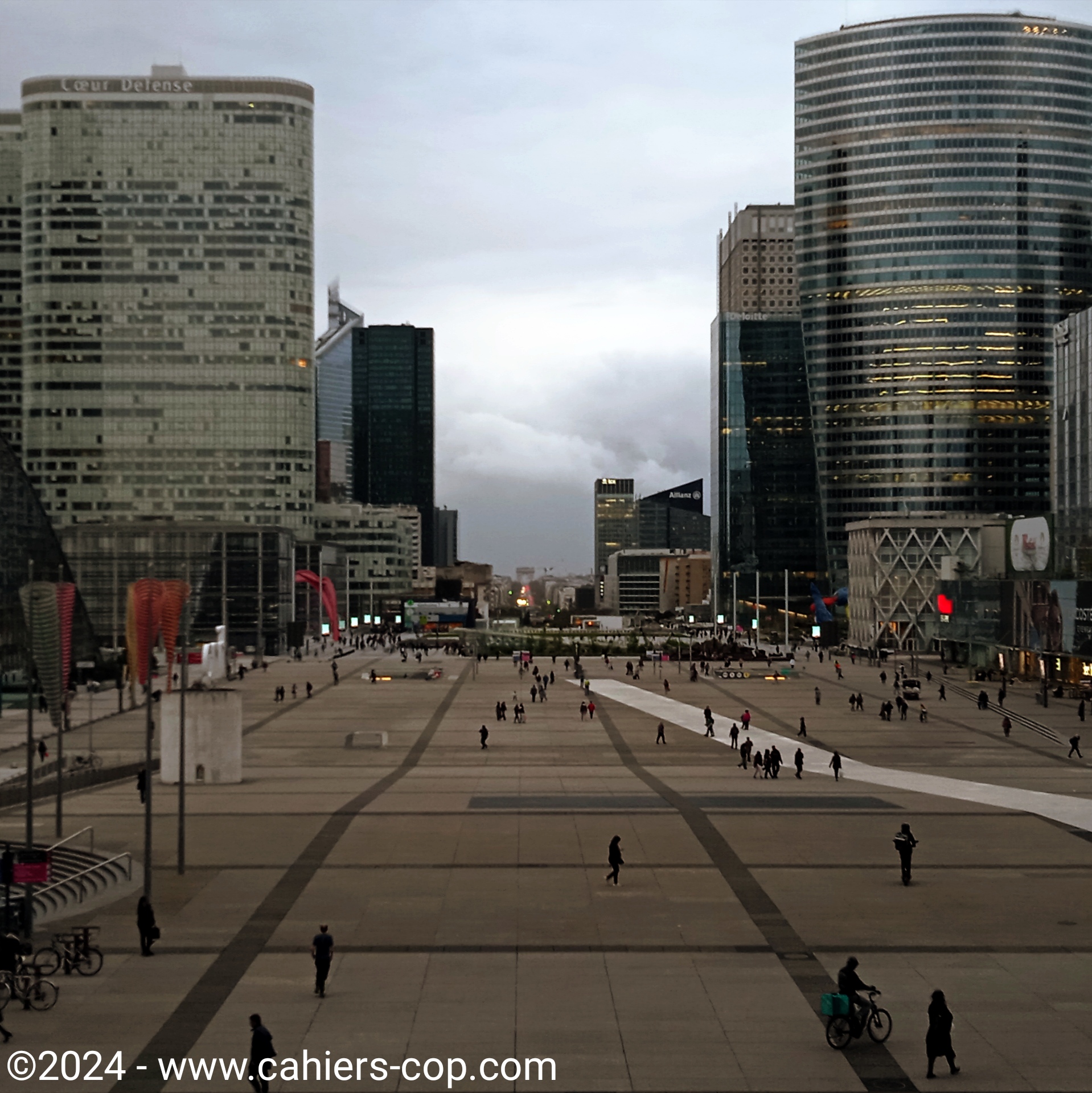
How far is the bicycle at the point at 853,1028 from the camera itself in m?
18.1

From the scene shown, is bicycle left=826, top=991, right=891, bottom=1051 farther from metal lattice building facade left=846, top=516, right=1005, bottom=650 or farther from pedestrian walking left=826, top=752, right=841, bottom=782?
metal lattice building facade left=846, top=516, right=1005, bottom=650

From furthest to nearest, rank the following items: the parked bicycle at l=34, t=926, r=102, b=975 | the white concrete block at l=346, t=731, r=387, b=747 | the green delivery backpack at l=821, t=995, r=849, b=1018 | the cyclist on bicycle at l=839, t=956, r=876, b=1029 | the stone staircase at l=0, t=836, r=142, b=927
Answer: the white concrete block at l=346, t=731, r=387, b=747, the stone staircase at l=0, t=836, r=142, b=927, the parked bicycle at l=34, t=926, r=102, b=975, the cyclist on bicycle at l=839, t=956, r=876, b=1029, the green delivery backpack at l=821, t=995, r=849, b=1018

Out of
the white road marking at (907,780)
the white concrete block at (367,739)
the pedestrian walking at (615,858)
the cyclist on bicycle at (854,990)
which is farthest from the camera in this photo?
the white concrete block at (367,739)

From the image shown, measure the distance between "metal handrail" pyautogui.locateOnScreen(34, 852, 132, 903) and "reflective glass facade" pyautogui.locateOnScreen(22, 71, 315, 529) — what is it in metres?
158

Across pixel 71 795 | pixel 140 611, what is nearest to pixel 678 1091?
pixel 140 611

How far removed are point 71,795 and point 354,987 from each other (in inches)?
1053

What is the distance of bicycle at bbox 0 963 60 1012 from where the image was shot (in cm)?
1994

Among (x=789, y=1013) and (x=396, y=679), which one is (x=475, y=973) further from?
(x=396, y=679)

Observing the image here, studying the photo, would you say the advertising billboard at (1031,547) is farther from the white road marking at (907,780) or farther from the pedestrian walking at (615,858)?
the pedestrian walking at (615,858)

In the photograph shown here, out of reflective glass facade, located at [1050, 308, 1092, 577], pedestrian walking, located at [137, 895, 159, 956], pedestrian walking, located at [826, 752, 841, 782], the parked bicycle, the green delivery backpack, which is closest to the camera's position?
the green delivery backpack

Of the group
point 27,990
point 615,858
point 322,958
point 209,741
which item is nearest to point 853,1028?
point 322,958

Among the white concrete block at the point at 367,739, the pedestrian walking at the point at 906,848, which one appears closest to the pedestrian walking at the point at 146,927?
the pedestrian walking at the point at 906,848

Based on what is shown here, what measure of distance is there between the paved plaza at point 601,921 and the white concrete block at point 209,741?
0.98 meters

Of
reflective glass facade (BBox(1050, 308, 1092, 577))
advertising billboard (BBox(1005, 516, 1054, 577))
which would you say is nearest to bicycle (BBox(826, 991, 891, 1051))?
advertising billboard (BBox(1005, 516, 1054, 577))
